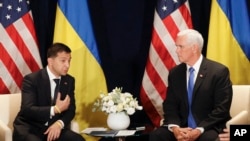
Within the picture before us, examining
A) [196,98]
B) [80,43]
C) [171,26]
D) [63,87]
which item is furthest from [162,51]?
[63,87]

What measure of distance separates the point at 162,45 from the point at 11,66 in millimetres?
1641

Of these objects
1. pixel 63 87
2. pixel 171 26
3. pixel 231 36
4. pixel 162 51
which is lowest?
pixel 63 87

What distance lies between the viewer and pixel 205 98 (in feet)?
14.6

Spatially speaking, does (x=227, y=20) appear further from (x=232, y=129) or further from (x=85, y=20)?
(x=232, y=129)

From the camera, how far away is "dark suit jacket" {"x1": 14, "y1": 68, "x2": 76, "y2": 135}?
460 centimetres

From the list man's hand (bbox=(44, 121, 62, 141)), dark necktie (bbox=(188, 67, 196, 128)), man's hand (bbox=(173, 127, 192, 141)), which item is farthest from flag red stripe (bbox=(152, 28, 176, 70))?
man's hand (bbox=(44, 121, 62, 141))

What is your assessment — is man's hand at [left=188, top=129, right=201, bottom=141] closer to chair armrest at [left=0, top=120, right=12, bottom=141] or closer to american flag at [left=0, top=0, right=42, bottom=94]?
chair armrest at [left=0, top=120, right=12, bottom=141]

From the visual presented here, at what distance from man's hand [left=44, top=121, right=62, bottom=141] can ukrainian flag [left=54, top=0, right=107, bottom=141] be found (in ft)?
2.81

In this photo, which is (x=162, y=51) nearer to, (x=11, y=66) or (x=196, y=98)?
(x=196, y=98)

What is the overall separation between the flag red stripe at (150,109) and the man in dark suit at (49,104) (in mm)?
1086

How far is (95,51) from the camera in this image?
219 inches

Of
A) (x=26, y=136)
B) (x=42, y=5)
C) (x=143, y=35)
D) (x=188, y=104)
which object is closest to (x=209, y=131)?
(x=188, y=104)

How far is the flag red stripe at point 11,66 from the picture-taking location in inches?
209

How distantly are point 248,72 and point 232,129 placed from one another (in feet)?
8.36
